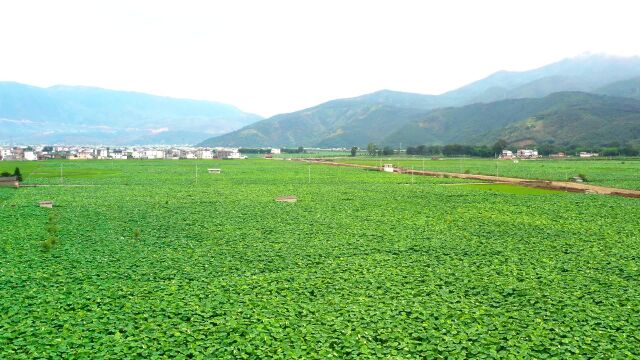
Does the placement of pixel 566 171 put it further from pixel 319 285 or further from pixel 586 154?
pixel 586 154

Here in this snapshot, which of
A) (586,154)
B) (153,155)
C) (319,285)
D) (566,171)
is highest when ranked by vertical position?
(586,154)

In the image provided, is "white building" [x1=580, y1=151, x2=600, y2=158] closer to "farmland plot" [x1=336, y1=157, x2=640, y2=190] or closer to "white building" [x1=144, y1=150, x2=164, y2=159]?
"farmland plot" [x1=336, y1=157, x2=640, y2=190]

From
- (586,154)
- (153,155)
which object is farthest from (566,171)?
(153,155)

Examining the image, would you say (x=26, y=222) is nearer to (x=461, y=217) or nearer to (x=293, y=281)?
(x=293, y=281)

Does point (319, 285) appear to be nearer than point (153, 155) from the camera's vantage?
Yes

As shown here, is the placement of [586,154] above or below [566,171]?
above

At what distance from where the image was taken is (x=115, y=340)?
9680mm

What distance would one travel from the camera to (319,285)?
43.7 ft

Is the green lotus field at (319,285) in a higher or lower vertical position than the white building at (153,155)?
lower

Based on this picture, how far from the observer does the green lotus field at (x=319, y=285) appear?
965cm

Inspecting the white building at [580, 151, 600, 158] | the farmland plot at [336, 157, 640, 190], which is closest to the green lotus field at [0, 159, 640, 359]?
the farmland plot at [336, 157, 640, 190]

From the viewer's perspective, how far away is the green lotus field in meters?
9.65

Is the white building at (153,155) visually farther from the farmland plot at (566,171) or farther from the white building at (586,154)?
the white building at (586,154)

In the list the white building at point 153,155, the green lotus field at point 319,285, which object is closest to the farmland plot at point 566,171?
the green lotus field at point 319,285
